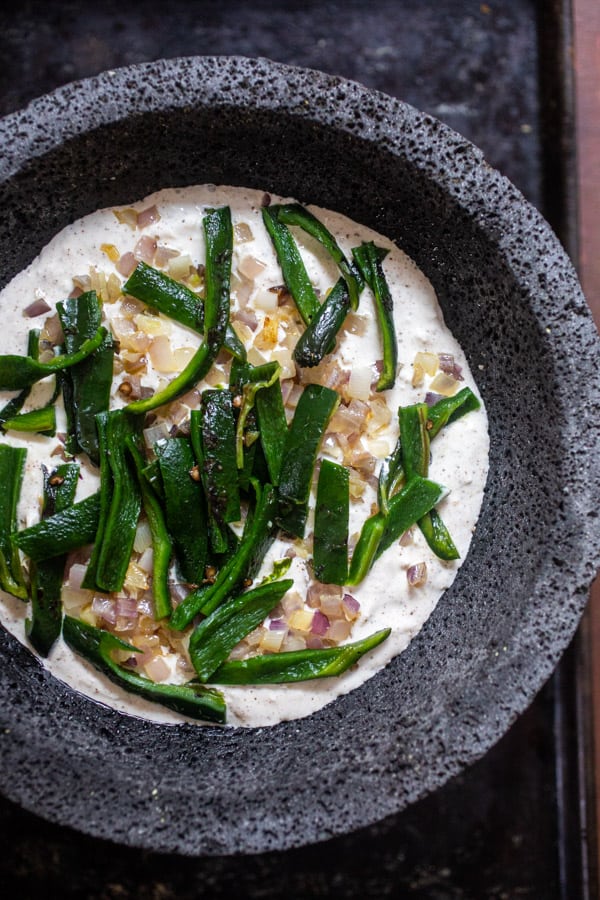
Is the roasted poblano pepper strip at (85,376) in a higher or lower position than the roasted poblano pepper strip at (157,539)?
higher

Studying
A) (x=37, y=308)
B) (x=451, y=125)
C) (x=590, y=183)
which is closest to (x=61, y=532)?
(x=37, y=308)

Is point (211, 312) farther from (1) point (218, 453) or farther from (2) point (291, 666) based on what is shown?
(2) point (291, 666)

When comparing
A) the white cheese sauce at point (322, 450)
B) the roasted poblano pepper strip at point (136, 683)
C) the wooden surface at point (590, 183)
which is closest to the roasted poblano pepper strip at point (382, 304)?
the white cheese sauce at point (322, 450)

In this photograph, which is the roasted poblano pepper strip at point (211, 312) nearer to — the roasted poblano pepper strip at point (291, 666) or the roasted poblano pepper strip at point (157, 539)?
the roasted poblano pepper strip at point (157, 539)

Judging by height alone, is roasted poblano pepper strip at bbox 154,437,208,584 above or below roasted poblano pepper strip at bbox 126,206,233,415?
below

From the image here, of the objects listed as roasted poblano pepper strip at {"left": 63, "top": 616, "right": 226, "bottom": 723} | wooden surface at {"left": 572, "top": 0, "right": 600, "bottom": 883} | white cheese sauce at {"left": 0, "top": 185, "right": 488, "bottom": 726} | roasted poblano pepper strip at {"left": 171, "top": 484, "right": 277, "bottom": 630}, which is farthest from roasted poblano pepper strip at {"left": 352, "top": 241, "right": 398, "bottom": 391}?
roasted poblano pepper strip at {"left": 63, "top": 616, "right": 226, "bottom": 723}

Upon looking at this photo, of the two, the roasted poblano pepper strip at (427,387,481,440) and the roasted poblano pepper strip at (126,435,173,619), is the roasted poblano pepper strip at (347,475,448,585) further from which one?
the roasted poblano pepper strip at (126,435,173,619)
